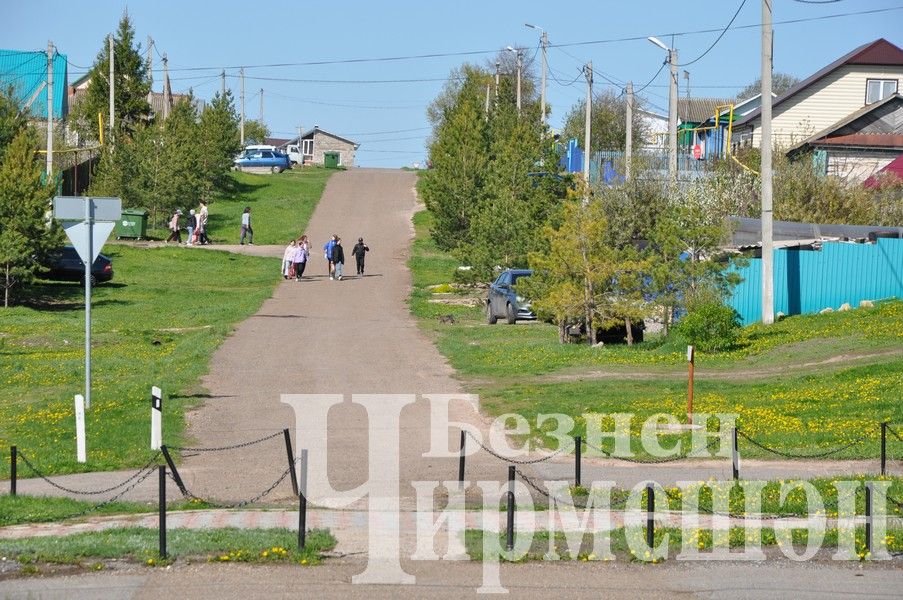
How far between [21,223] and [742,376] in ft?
70.7

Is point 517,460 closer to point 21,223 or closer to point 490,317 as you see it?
point 490,317

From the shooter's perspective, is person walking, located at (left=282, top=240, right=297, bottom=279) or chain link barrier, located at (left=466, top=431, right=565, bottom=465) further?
person walking, located at (left=282, top=240, right=297, bottom=279)

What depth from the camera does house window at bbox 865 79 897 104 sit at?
200 ft

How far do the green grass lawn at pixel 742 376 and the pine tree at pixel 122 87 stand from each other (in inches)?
1458

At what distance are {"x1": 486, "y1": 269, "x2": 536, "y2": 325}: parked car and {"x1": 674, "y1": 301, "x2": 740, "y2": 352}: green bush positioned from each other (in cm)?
682

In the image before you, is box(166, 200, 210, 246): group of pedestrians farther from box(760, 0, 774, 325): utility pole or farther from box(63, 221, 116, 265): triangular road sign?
box(63, 221, 116, 265): triangular road sign

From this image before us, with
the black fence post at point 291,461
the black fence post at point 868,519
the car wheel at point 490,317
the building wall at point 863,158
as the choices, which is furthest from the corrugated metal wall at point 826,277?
the building wall at point 863,158

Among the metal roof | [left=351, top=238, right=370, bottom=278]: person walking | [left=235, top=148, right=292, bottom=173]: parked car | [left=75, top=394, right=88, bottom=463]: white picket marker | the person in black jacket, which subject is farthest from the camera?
[left=235, top=148, right=292, bottom=173]: parked car

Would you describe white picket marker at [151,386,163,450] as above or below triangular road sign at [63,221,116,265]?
below

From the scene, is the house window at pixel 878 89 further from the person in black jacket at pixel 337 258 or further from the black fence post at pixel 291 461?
the black fence post at pixel 291 461

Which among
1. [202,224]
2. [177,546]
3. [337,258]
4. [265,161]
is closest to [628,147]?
[337,258]

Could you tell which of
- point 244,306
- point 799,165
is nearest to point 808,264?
point 799,165

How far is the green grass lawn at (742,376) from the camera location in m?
18.1

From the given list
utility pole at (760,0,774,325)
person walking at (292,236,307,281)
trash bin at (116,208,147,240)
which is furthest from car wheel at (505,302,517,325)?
trash bin at (116,208,147,240)
